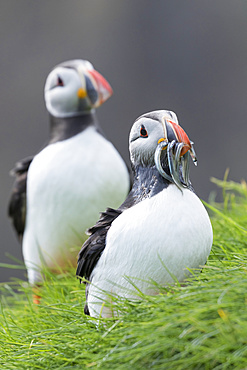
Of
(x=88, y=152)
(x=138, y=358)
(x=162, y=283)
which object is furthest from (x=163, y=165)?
(x=88, y=152)

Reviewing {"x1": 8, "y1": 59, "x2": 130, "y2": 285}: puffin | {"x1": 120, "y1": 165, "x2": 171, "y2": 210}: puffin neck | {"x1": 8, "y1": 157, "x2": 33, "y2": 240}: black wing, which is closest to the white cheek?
{"x1": 8, "y1": 59, "x2": 130, "y2": 285}: puffin

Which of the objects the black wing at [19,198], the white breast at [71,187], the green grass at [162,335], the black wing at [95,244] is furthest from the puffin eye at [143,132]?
the black wing at [19,198]

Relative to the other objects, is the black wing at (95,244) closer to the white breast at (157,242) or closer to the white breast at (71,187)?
the white breast at (157,242)

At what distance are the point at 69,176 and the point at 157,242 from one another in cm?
68

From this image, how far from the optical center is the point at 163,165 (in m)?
0.89

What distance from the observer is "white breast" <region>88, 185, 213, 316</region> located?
0.85 m

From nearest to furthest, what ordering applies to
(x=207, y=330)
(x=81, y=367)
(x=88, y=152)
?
(x=207, y=330), (x=81, y=367), (x=88, y=152)

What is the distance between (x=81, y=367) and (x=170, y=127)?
394mm

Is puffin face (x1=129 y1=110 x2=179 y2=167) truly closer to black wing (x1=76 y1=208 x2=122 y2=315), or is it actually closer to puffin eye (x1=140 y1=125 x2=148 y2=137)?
puffin eye (x1=140 y1=125 x2=148 y2=137)

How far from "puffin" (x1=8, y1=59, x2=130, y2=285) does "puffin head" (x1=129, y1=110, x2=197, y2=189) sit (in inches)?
23.1

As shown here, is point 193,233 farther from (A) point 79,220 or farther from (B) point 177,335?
(A) point 79,220

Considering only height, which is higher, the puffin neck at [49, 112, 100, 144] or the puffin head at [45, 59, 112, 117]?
the puffin head at [45, 59, 112, 117]

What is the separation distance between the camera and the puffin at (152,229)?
85 cm

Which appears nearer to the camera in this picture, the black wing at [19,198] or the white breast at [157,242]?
the white breast at [157,242]
